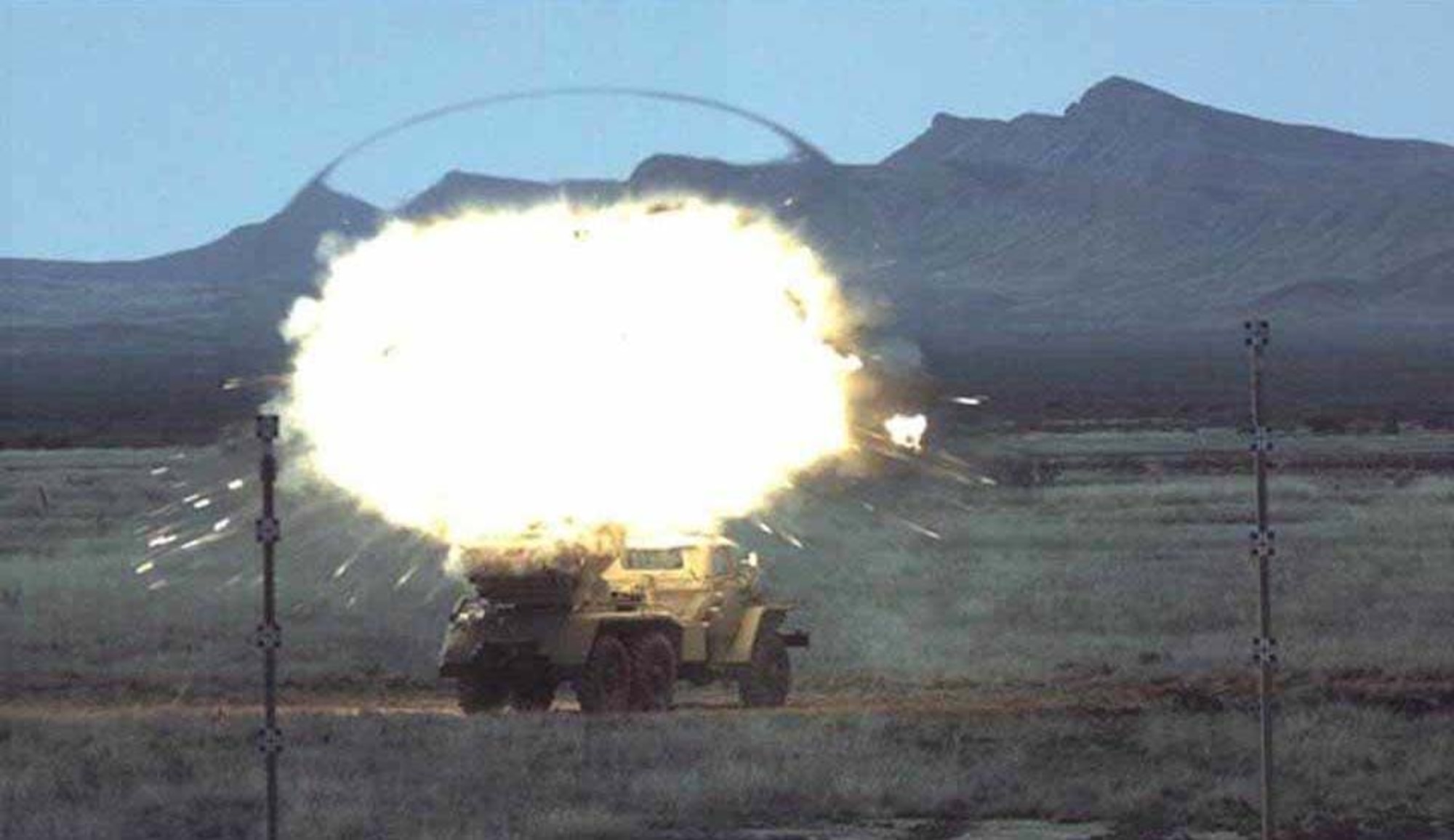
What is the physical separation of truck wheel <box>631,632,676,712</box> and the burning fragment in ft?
20.2

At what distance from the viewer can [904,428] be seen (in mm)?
41000

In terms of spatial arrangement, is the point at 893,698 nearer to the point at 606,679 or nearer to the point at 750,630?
the point at 750,630

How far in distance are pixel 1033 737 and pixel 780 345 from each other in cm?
688

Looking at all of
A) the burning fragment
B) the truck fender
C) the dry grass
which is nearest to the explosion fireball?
the truck fender

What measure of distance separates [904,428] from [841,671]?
3.48 meters

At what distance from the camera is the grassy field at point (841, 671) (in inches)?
1041

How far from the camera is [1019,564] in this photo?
176 ft

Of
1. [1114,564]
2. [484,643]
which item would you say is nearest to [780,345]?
[484,643]

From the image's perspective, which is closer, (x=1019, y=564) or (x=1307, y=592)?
(x=1307, y=592)

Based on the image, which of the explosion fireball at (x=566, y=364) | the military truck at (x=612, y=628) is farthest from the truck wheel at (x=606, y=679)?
the explosion fireball at (x=566, y=364)

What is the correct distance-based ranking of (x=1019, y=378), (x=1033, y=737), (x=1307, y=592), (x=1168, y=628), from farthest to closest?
(x=1019, y=378) → (x=1307, y=592) → (x=1168, y=628) → (x=1033, y=737)

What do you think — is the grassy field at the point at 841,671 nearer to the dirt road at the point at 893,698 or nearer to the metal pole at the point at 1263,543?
the dirt road at the point at 893,698

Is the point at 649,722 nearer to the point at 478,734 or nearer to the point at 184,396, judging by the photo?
the point at 478,734

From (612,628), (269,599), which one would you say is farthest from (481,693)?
(269,599)
